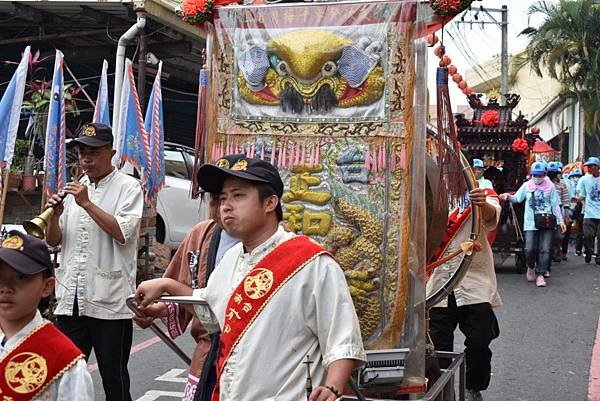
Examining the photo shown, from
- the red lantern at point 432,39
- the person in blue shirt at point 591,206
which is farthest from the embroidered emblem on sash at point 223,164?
the person in blue shirt at point 591,206

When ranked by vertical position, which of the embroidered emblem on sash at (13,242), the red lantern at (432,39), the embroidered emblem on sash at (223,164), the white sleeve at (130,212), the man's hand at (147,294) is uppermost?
the red lantern at (432,39)

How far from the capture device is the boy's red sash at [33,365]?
2477mm

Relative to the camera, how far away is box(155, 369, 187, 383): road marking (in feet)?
21.2

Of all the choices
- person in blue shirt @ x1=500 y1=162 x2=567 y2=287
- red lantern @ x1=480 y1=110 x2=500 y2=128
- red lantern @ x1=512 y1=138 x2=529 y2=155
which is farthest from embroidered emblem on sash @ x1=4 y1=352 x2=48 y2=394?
red lantern @ x1=480 y1=110 x2=500 y2=128

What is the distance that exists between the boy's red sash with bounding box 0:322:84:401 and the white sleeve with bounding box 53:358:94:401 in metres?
0.02

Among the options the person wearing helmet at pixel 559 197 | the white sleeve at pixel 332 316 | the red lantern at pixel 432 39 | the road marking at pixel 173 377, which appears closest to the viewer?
the white sleeve at pixel 332 316

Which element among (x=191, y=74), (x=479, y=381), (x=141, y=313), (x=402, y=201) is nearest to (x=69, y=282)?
(x=141, y=313)

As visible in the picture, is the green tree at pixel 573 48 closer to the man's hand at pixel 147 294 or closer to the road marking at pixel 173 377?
the road marking at pixel 173 377

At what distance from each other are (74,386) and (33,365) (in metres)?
0.15

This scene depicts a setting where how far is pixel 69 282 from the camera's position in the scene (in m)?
4.48

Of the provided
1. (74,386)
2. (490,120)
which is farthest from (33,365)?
(490,120)

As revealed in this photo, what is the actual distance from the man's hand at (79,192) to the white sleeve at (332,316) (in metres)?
2.00

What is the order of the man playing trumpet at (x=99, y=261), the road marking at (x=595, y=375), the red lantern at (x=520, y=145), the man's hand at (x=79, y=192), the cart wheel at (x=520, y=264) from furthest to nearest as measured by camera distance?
the red lantern at (x=520, y=145)
the cart wheel at (x=520, y=264)
the road marking at (x=595, y=375)
the man playing trumpet at (x=99, y=261)
the man's hand at (x=79, y=192)

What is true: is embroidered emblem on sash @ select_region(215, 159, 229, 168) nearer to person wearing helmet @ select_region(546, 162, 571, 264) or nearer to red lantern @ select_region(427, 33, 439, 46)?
red lantern @ select_region(427, 33, 439, 46)
